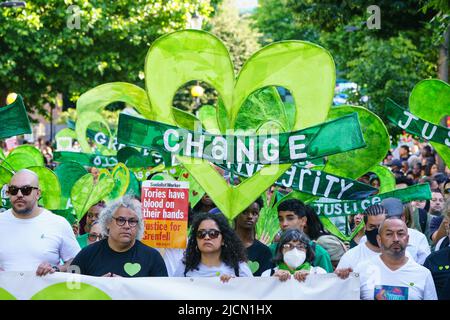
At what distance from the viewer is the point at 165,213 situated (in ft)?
29.5

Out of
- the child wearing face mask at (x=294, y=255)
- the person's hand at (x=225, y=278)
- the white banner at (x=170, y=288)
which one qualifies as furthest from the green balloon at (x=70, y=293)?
the child wearing face mask at (x=294, y=255)

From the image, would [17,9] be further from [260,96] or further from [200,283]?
[200,283]

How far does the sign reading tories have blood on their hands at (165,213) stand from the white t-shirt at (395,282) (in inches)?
84.1

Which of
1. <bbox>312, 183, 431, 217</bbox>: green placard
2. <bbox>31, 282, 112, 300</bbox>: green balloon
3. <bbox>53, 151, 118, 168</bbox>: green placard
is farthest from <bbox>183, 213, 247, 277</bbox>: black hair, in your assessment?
<bbox>53, 151, 118, 168</bbox>: green placard

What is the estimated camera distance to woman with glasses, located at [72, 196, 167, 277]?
24.5 feet

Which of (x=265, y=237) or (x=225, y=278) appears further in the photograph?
(x=265, y=237)

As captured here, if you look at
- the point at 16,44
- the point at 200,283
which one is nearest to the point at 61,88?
the point at 16,44

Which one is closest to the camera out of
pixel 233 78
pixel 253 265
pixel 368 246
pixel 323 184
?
pixel 368 246

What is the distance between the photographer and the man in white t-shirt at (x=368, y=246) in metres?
8.05

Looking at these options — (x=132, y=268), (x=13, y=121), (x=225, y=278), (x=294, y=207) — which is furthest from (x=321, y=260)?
(x=13, y=121)

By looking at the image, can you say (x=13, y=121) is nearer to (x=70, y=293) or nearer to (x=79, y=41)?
(x=70, y=293)

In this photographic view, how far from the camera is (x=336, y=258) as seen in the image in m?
8.94

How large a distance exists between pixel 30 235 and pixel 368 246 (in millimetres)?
2424

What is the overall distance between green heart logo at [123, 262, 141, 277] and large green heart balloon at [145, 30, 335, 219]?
173 cm
